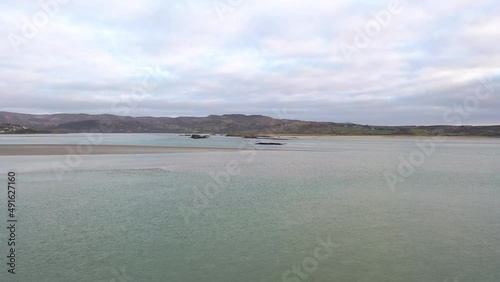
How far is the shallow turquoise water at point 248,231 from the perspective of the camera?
40.5 ft

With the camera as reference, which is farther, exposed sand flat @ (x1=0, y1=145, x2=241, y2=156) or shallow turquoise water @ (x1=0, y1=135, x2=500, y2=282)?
exposed sand flat @ (x1=0, y1=145, x2=241, y2=156)

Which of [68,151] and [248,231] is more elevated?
[248,231]

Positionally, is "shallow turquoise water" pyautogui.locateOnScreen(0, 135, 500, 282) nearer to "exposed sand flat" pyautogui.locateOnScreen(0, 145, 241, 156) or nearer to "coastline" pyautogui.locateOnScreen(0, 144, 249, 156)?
"coastline" pyautogui.locateOnScreen(0, 144, 249, 156)

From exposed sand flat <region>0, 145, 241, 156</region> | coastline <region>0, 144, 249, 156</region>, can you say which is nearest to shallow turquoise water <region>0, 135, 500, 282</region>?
coastline <region>0, 144, 249, 156</region>

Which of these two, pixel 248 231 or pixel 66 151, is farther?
pixel 66 151

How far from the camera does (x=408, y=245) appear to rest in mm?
15039

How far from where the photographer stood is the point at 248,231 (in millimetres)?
16734

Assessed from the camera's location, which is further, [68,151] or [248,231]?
[68,151]

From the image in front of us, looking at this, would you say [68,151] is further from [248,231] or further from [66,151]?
[248,231]

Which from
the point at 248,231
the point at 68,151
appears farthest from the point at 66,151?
the point at 248,231

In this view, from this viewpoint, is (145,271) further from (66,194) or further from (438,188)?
(438,188)

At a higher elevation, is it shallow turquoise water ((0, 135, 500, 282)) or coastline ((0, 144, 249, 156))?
shallow turquoise water ((0, 135, 500, 282))

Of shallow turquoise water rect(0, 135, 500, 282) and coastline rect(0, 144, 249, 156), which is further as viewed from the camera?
coastline rect(0, 144, 249, 156)

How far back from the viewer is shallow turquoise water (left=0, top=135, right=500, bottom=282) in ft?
40.5
